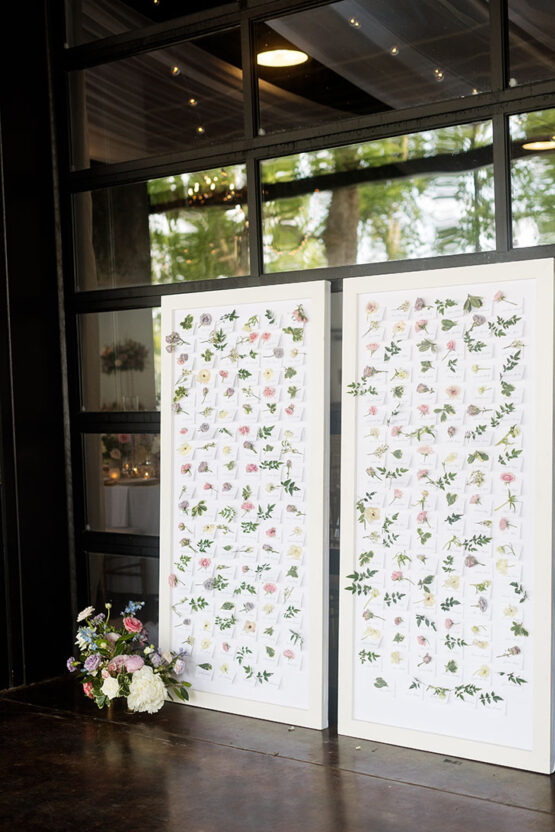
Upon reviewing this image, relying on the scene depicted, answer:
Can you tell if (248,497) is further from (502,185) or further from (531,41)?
(531,41)

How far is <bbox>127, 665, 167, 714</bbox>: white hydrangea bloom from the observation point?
12.8 ft

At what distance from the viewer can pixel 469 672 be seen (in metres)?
3.46

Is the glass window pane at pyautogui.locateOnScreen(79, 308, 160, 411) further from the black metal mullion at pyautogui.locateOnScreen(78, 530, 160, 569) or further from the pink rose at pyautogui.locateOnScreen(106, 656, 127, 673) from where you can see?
the pink rose at pyautogui.locateOnScreen(106, 656, 127, 673)

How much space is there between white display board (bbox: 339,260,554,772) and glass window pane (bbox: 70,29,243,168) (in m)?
1.24

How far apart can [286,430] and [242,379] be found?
32 centimetres

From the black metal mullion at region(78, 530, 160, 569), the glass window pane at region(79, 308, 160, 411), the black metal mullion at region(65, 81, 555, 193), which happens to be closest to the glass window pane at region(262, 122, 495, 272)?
the black metal mullion at region(65, 81, 555, 193)

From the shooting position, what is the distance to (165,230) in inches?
180

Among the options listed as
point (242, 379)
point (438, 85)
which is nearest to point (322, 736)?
point (242, 379)

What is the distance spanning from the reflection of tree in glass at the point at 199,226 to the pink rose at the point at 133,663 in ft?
5.80

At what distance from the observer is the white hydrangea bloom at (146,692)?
3916 mm

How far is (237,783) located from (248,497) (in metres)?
1.20

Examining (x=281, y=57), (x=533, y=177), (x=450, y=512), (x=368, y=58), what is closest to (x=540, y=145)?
(x=533, y=177)

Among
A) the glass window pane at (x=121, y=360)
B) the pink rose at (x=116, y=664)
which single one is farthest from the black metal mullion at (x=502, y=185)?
the pink rose at (x=116, y=664)

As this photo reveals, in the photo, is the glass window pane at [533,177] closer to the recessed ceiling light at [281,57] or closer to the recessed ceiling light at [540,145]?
the recessed ceiling light at [540,145]
